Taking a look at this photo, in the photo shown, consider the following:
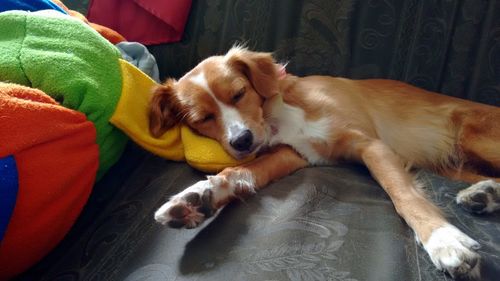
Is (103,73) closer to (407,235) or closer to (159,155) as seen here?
(159,155)

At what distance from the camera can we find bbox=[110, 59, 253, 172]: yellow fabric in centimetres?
151

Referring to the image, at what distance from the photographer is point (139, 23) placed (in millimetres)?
2186

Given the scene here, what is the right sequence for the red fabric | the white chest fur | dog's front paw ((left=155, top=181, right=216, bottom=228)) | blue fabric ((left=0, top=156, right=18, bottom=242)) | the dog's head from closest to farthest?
blue fabric ((left=0, top=156, right=18, bottom=242)), dog's front paw ((left=155, top=181, right=216, bottom=228)), the dog's head, the white chest fur, the red fabric

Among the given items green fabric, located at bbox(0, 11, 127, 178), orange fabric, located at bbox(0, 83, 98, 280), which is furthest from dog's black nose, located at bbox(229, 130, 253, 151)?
orange fabric, located at bbox(0, 83, 98, 280)

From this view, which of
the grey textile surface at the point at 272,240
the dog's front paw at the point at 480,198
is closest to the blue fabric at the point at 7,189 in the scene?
the grey textile surface at the point at 272,240

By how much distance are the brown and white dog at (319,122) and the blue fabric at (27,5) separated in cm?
53

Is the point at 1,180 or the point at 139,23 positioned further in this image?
the point at 139,23

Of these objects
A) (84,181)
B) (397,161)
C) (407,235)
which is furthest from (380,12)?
(84,181)

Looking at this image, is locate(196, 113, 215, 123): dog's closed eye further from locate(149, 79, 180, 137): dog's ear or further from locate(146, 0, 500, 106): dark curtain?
locate(146, 0, 500, 106): dark curtain

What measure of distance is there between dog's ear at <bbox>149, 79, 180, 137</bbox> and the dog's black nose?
29 centimetres

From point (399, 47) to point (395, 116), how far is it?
310 mm

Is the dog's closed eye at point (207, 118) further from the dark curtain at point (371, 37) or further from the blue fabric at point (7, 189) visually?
the blue fabric at point (7, 189)

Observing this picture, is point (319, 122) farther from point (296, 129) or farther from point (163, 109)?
point (163, 109)

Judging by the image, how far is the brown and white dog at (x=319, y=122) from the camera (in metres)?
1.60
